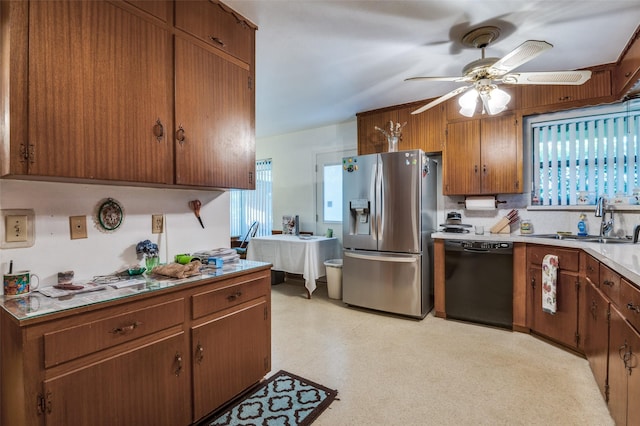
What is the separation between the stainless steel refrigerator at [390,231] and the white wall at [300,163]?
1.22 meters

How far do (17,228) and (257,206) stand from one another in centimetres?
451

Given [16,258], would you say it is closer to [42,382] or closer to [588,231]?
[42,382]

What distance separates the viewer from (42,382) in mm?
1114

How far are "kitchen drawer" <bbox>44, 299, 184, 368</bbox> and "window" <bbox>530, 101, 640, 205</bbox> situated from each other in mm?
3608

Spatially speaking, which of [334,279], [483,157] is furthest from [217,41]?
[334,279]

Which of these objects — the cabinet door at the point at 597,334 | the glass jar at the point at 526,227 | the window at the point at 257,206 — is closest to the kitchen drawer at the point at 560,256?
the cabinet door at the point at 597,334

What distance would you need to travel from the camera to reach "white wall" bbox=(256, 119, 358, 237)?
488 centimetres

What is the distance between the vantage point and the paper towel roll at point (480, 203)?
3486mm

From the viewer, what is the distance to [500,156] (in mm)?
3309

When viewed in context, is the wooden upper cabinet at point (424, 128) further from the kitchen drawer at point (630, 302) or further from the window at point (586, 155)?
the kitchen drawer at point (630, 302)

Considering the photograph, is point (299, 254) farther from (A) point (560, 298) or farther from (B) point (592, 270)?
(B) point (592, 270)

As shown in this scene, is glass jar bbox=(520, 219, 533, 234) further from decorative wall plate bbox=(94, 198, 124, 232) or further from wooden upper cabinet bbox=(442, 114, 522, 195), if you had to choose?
decorative wall plate bbox=(94, 198, 124, 232)

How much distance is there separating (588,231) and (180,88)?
148 inches

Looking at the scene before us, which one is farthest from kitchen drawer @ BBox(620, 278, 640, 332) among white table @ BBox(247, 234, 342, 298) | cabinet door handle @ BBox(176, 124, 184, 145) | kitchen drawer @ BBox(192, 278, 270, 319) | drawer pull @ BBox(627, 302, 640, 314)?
white table @ BBox(247, 234, 342, 298)
